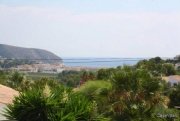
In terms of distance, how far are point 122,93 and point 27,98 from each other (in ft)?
31.7

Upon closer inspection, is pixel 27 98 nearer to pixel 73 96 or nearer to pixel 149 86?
pixel 73 96

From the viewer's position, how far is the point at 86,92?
17.3 meters

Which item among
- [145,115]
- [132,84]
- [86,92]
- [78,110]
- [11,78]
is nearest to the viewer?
→ [78,110]

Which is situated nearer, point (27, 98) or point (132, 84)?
point (27, 98)

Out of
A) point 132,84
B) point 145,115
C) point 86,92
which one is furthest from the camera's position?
point 132,84

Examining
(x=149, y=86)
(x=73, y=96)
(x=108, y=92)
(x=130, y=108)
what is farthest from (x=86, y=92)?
(x=73, y=96)

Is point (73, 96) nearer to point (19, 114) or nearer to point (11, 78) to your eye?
point (19, 114)

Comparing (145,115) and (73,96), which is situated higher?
(73,96)

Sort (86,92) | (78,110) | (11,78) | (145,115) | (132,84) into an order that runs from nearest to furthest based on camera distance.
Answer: (78,110)
(145,115)
(86,92)
(132,84)
(11,78)

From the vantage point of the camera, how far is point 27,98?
29.3ft

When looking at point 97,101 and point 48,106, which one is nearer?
point 48,106

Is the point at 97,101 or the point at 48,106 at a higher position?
the point at 48,106

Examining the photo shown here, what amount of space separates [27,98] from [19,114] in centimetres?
35

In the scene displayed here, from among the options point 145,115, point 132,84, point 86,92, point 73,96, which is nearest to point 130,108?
point 145,115
